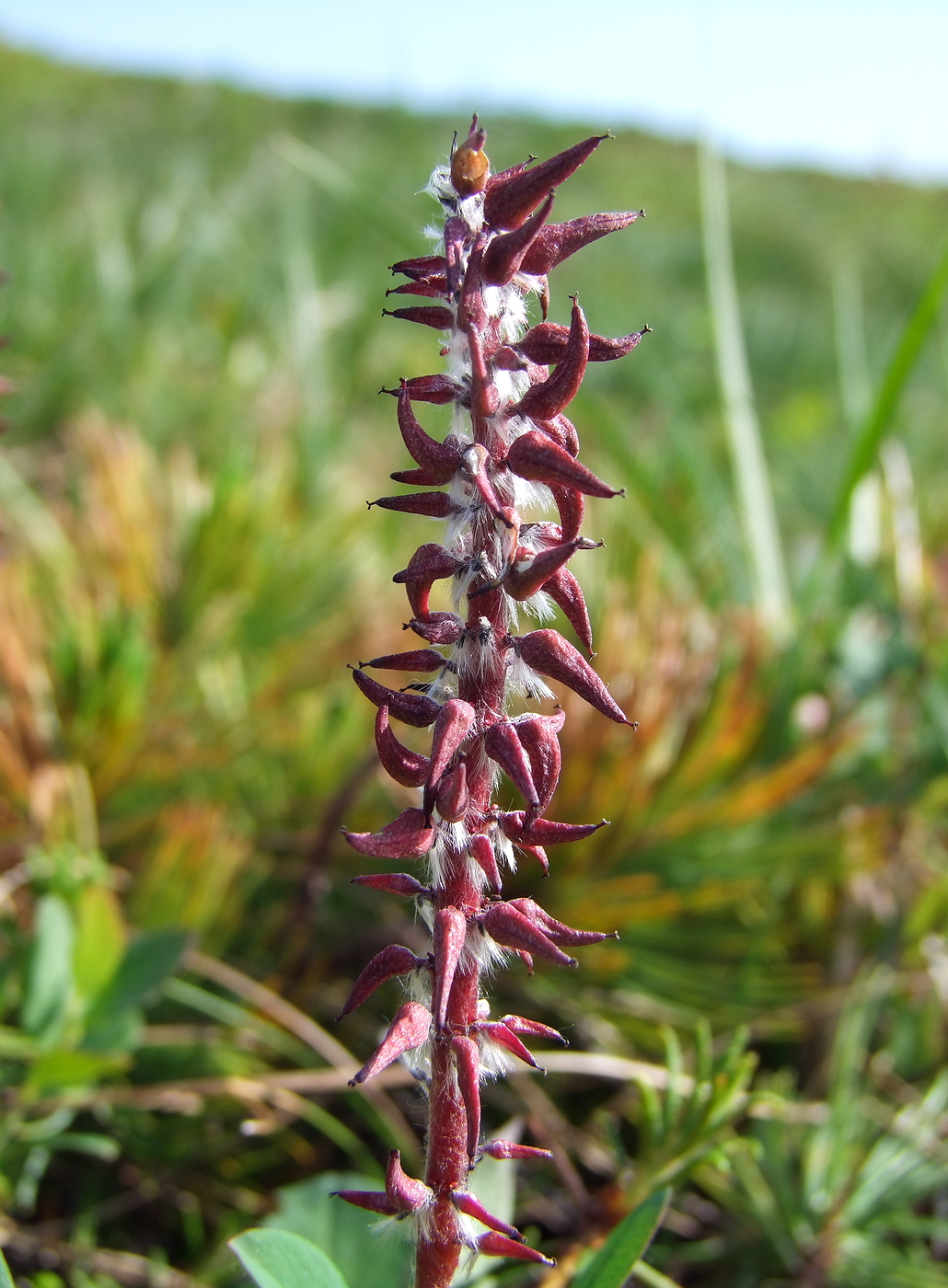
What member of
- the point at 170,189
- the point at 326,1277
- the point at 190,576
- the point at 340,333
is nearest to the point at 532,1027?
the point at 326,1277

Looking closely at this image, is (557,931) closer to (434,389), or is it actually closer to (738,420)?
(434,389)

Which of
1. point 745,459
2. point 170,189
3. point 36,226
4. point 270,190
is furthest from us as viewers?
point 270,190

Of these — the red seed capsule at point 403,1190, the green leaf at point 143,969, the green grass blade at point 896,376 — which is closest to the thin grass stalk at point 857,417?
the green grass blade at point 896,376

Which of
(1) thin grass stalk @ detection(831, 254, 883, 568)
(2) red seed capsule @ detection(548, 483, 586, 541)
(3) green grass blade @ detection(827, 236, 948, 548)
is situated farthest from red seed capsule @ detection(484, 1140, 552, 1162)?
(1) thin grass stalk @ detection(831, 254, 883, 568)

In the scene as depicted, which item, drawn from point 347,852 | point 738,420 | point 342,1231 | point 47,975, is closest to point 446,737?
point 342,1231

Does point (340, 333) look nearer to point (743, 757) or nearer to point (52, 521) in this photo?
point (52, 521)

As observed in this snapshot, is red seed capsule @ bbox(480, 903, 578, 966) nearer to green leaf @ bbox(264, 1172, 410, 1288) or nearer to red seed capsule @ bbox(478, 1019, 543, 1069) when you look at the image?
red seed capsule @ bbox(478, 1019, 543, 1069)
